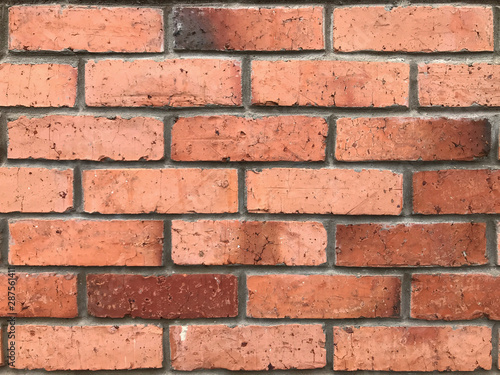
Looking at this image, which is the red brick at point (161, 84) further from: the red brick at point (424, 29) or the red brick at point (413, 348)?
the red brick at point (413, 348)

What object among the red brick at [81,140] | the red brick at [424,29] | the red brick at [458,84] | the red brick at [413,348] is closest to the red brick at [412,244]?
the red brick at [413,348]

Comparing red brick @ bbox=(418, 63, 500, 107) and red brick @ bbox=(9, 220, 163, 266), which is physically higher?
red brick @ bbox=(418, 63, 500, 107)

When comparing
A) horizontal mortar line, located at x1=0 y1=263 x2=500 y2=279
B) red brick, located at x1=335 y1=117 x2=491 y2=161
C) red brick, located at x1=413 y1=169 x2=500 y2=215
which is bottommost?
horizontal mortar line, located at x1=0 y1=263 x2=500 y2=279

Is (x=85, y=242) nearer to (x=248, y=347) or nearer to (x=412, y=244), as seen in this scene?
(x=248, y=347)

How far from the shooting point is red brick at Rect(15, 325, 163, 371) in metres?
0.71

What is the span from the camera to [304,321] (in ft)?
2.34

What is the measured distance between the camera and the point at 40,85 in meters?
0.70

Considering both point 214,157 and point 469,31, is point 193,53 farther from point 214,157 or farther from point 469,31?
point 469,31

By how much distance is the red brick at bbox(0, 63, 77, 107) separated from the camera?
698mm

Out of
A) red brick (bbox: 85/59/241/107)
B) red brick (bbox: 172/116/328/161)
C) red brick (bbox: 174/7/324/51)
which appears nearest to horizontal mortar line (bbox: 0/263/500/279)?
red brick (bbox: 172/116/328/161)

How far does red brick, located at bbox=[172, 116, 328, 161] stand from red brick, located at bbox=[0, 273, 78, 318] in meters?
0.35

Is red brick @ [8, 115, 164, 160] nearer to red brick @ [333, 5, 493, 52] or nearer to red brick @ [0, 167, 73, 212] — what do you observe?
red brick @ [0, 167, 73, 212]

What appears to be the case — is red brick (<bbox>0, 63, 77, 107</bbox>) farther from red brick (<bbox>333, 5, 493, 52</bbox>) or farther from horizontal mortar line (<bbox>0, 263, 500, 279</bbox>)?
red brick (<bbox>333, 5, 493, 52</bbox>)

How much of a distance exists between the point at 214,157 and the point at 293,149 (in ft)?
0.52
